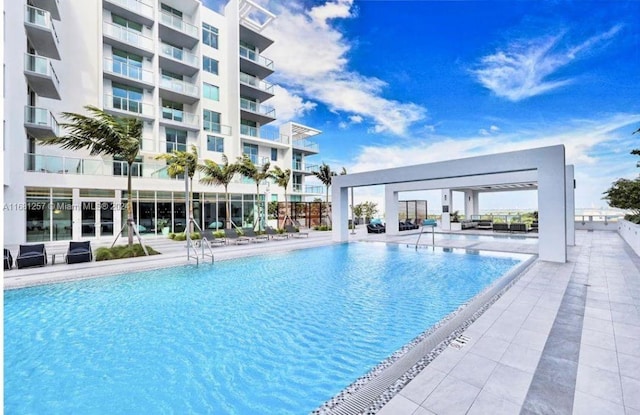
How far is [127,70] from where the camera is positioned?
1898cm

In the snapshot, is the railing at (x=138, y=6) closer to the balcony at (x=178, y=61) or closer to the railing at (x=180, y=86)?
the balcony at (x=178, y=61)

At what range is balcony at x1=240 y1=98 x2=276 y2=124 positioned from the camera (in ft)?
82.2

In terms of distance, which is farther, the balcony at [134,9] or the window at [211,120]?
the window at [211,120]

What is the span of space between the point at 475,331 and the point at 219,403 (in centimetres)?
374

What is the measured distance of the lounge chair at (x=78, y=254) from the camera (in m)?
10.1

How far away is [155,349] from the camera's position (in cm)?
455

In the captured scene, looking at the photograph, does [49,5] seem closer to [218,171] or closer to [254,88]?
[218,171]

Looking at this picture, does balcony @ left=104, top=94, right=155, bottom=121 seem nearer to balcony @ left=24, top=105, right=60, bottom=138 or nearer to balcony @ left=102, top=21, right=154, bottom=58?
balcony @ left=102, top=21, right=154, bottom=58

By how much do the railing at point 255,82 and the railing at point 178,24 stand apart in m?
4.52

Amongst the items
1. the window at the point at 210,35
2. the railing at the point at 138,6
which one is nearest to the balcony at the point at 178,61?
the window at the point at 210,35

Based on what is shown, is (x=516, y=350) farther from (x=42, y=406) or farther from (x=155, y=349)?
(x=42, y=406)

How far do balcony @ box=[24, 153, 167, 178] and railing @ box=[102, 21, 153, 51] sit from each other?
825cm

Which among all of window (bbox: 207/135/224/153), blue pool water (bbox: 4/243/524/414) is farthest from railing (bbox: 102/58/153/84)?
blue pool water (bbox: 4/243/524/414)

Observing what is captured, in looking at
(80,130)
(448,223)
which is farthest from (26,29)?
(448,223)
